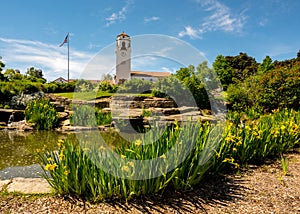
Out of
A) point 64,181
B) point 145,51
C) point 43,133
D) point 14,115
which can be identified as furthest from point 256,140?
point 14,115

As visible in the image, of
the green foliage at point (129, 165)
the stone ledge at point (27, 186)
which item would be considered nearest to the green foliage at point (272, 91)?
the green foliage at point (129, 165)

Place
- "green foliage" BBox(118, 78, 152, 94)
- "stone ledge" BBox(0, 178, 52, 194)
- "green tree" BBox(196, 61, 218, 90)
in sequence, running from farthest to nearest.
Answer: "green foliage" BBox(118, 78, 152, 94)
"green tree" BBox(196, 61, 218, 90)
"stone ledge" BBox(0, 178, 52, 194)

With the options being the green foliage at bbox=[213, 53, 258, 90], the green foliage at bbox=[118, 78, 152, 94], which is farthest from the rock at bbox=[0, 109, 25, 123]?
the green foliage at bbox=[213, 53, 258, 90]

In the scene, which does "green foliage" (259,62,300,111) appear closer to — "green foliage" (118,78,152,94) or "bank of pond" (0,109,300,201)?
"green foliage" (118,78,152,94)

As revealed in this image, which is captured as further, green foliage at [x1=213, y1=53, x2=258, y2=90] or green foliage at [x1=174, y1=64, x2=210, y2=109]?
green foliage at [x1=213, y1=53, x2=258, y2=90]

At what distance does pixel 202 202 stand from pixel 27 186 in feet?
5.90

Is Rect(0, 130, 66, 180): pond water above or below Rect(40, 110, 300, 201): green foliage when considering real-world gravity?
below

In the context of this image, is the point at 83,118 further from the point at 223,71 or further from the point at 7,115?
the point at 223,71

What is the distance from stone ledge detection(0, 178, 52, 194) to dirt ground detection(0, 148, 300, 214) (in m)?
0.11

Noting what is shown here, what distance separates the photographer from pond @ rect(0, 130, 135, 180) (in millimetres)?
3320

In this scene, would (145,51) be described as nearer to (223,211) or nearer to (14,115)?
(223,211)

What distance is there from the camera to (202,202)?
212cm

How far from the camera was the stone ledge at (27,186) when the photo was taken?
2264 millimetres

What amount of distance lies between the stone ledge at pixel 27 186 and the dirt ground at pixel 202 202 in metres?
0.11
